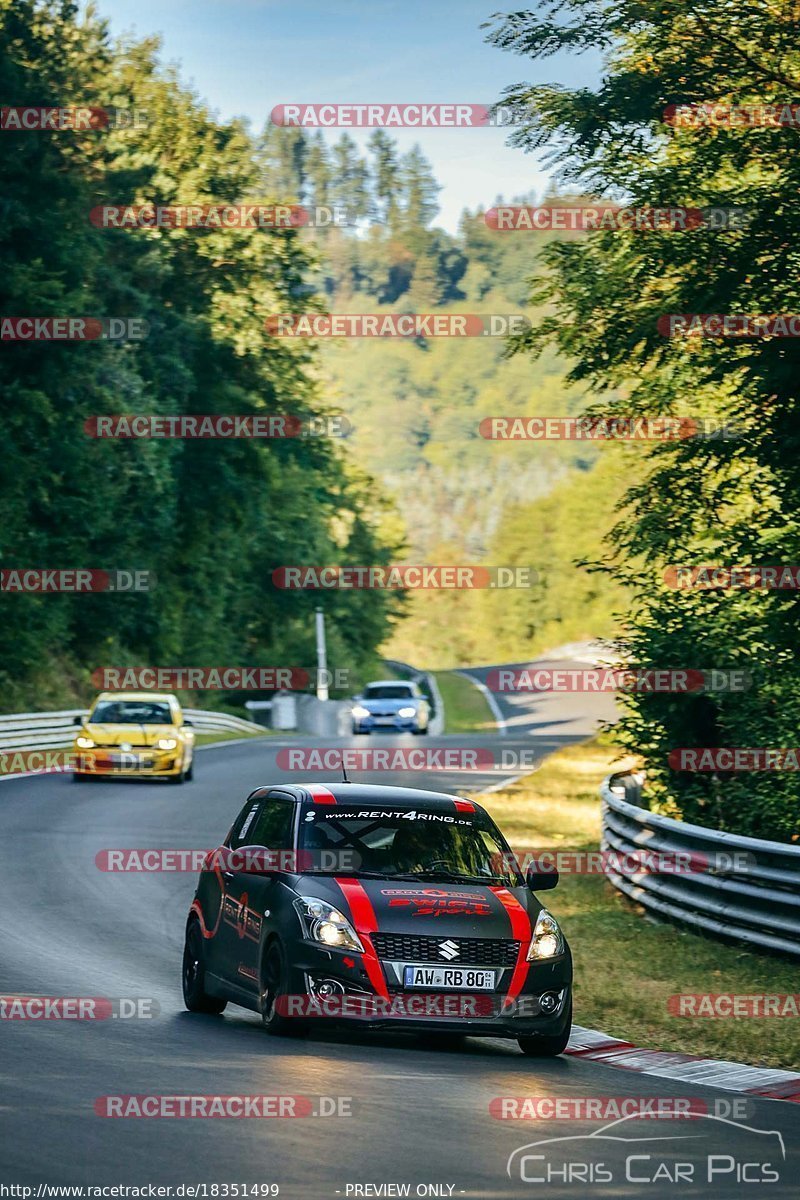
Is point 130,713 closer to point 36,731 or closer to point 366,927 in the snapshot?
point 36,731

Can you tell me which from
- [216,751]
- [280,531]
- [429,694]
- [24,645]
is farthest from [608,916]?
[429,694]

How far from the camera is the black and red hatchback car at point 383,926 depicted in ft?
34.7

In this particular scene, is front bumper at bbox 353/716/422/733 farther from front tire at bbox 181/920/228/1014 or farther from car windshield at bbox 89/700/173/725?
front tire at bbox 181/920/228/1014

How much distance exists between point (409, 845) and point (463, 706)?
88.3m

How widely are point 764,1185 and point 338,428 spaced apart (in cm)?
6405

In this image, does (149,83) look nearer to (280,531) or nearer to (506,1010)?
(280,531)
